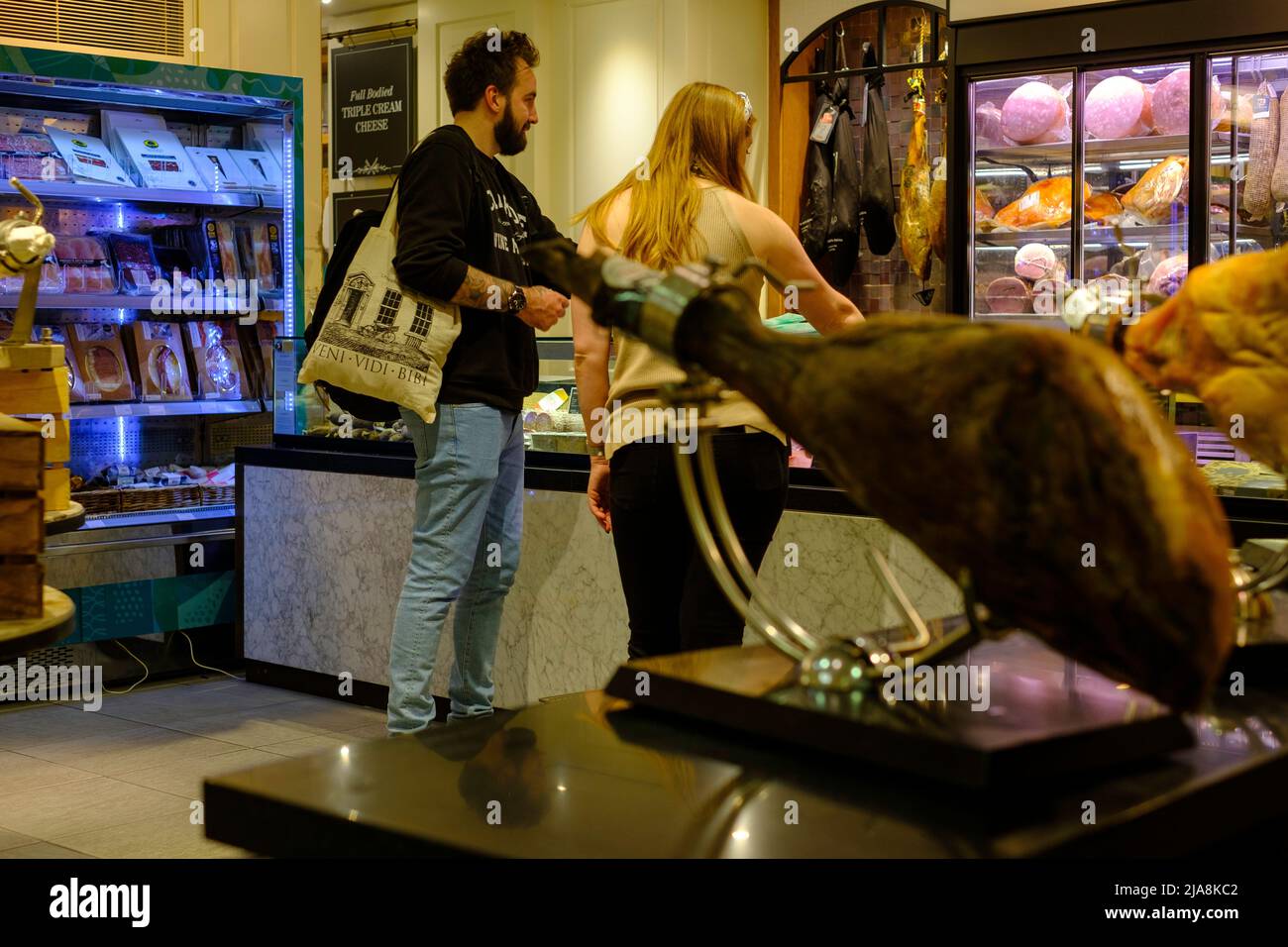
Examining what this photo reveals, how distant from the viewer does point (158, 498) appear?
5395mm

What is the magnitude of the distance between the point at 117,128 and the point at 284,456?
154cm

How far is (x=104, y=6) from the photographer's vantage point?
206 inches

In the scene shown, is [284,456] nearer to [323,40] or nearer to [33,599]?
[33,599]

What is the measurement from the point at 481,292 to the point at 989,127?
3.01 metres

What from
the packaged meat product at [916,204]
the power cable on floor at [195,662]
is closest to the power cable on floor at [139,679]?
the power cable on floor at [195,662]

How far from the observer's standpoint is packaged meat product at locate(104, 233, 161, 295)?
5473 mm

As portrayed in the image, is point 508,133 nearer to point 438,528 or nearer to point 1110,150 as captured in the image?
point 438,528

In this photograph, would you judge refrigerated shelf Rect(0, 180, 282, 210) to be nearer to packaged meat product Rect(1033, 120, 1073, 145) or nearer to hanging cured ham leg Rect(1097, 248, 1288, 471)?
packaged meat product Rect(1033, 120, 1073, 145)

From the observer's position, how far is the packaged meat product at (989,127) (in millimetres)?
5570

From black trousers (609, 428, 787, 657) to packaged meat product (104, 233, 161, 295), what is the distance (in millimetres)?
3543

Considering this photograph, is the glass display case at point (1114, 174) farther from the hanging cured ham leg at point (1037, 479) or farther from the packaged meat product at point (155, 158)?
the hanging cured ham leg at point (1037, 479)

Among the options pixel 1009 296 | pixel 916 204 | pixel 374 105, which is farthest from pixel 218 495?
pixel 374 105
